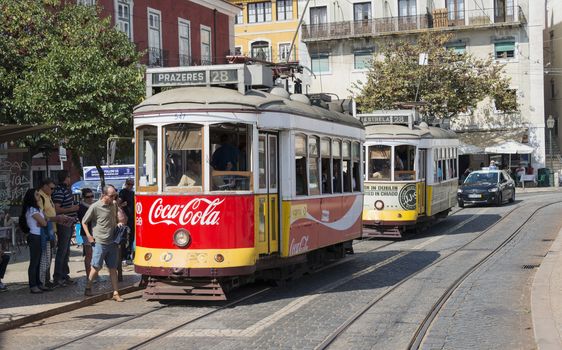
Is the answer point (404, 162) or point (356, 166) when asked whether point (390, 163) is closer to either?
Result: point (404, 162)

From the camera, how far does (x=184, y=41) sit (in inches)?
1479

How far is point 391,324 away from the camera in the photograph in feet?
32.1

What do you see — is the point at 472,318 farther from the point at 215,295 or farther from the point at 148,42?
the point at 148,42

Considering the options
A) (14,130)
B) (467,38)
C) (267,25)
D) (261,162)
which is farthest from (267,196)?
(267,25)

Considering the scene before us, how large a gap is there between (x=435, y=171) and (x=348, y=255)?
250 inches

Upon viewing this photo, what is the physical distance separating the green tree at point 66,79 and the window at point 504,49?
31666mm

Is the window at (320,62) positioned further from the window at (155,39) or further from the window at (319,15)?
the window at (155,39)

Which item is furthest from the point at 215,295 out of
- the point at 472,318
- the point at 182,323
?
the point at 472,318

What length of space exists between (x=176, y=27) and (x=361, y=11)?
19045 millimetres

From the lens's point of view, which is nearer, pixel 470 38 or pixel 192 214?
pixel 192 214

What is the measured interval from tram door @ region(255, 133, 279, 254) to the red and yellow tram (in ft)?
0.05

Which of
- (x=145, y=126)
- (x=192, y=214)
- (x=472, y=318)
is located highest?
(x=145, y=126)

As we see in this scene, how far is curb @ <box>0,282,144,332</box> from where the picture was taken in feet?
32.5

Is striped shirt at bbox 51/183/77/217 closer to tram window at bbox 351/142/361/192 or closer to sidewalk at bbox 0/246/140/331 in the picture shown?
sidewalk at bbox 0/246/140/331
